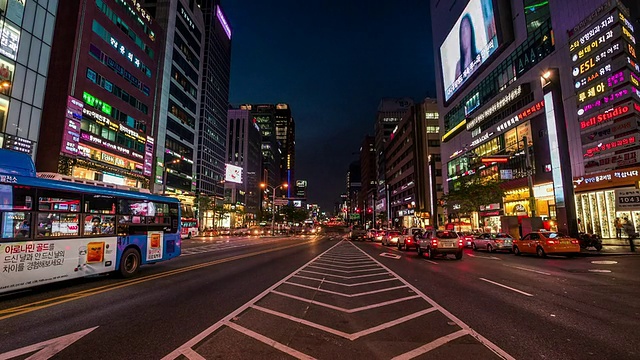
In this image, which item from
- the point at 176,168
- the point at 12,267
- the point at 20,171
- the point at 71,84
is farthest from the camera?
the point at 176,168

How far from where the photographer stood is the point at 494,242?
25.4 meters

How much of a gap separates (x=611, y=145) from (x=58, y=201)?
39.3 metres

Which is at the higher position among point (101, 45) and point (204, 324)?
point (101, 45)

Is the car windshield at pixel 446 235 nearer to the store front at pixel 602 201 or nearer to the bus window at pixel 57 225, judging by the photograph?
the bus window at pixel 57 225

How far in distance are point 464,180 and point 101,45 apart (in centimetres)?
5556

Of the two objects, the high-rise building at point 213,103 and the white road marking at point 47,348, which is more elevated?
the high-rise building at point 213,103

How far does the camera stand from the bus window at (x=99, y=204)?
11.0m

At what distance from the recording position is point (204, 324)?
6.04 meters

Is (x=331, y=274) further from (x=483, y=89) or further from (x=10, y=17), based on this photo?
(x=483, y=89)

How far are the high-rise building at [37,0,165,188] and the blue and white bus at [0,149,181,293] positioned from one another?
36182mm

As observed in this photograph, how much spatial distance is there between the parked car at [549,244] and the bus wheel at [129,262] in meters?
21.9

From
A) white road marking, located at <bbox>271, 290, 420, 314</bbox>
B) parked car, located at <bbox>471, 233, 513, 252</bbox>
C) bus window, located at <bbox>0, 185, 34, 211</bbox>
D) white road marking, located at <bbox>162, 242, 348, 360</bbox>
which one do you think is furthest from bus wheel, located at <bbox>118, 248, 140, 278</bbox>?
parked car, located at <bbox>471, 233, 513, 252</bbox>

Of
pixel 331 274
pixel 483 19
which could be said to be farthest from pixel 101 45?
pixel 483 19

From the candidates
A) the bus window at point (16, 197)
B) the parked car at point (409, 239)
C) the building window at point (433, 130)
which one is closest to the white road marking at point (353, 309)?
→ the bus window at point (16, 197)
